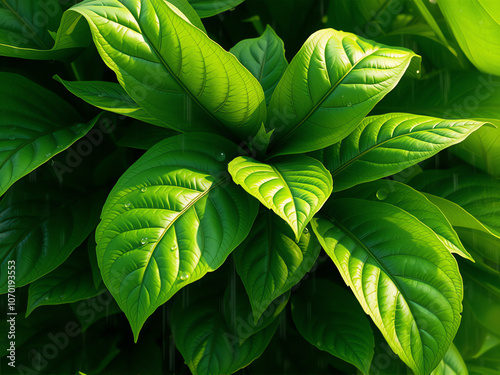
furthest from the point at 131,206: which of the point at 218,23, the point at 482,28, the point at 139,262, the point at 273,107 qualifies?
the point at 482,28

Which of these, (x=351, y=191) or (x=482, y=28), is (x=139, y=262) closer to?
(x=351, y=191)

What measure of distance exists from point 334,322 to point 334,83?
19.1 inches

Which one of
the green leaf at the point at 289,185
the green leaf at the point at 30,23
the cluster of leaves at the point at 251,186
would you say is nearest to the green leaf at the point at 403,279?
the cluster of leaves at the point at 251,186

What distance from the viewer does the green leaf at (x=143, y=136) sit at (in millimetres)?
922

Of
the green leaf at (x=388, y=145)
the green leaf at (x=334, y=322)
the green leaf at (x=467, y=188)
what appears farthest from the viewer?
the green leaf at (x=467, y=188)

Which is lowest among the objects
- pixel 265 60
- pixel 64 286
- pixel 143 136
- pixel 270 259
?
pixel 64 286

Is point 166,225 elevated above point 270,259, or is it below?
above

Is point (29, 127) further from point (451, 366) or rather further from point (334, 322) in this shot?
point (451, 366)

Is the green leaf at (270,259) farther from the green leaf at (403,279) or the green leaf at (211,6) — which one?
the green leaf at (211,6)

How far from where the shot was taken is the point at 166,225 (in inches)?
26.6

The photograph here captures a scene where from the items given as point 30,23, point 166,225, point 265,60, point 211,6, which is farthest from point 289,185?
point 30,23

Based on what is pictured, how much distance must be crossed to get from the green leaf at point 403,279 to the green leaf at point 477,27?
43 cm

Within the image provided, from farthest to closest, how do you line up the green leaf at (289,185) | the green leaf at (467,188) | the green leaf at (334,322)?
the green leaf at (467,188)
the green leaf at (334,322)
the green leaf at (289,185)

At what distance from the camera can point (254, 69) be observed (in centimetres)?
93
